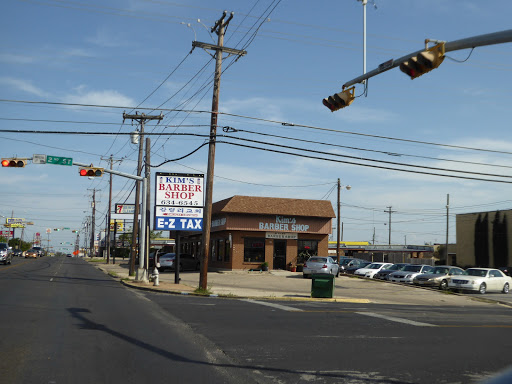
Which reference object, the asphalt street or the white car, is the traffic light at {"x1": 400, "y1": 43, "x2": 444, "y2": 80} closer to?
the asphalt street

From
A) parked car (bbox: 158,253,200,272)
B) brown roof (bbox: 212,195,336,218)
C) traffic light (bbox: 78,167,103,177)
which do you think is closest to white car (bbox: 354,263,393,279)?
brown roof (bbox: 212,195,336,218)

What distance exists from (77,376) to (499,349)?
8.39 meters

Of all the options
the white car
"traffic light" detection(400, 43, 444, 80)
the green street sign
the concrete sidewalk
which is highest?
"traffic light" detection(400, 43, 444, 80)

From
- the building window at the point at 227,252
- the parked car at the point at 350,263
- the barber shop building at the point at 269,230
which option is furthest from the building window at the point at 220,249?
the parked car at the point at 350,263

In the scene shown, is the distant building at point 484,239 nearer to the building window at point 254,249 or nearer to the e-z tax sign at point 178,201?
the building window at point 254,249

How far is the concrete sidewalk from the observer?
24.1 metres

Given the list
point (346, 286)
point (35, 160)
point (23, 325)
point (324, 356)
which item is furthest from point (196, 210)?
point (324, 356)

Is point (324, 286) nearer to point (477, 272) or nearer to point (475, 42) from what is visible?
point (477, 272)

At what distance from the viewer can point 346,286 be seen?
105ft

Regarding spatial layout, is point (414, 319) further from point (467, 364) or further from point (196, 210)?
point (196, 210)

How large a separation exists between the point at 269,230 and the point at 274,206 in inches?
79.7

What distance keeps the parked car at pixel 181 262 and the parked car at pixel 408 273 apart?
1672 cm

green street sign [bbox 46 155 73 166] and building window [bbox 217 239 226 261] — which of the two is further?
building window [bbox 217 239 226 261]

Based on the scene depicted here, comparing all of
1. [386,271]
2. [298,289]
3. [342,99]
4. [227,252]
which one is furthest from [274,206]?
[342,99]
